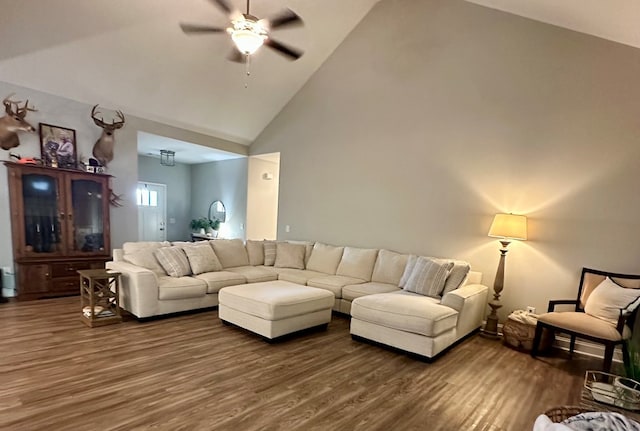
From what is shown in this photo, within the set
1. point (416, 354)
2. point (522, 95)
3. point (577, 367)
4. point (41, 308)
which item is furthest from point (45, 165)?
point (577, 367)

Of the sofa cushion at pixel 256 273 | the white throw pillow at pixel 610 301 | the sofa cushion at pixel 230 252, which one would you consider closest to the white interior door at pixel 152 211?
the sofa cushion at pixel 230 252

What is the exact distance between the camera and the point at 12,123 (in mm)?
4320

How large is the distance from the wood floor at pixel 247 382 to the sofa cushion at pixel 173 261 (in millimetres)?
778

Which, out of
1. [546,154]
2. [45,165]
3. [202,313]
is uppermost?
[546,154]

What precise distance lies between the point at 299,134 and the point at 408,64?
2.42 m

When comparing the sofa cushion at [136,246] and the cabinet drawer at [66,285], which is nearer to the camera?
the sofa cushion at [136,246]

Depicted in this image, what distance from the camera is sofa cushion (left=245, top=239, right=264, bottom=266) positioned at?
18.2 feet

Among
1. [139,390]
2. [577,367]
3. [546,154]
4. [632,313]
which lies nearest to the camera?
[139,390]

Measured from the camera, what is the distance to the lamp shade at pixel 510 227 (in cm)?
372

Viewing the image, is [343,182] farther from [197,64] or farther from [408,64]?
[197,64]

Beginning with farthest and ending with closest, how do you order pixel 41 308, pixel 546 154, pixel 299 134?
pixel 299 134 < pixel 41 308 < pixel 546 154

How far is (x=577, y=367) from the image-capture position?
3254mm

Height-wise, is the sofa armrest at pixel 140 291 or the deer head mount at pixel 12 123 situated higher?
the deer head mount at pixel 12 123

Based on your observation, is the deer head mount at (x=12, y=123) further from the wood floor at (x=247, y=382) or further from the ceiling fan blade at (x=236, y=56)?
the ceiling fan blade at (x=236, y=56)
